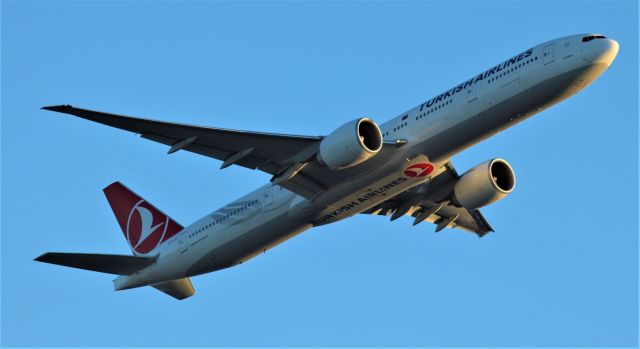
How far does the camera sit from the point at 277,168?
42312 mm

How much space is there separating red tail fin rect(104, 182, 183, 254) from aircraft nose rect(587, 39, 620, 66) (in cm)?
2044

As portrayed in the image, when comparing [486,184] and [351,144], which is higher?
[486,184]

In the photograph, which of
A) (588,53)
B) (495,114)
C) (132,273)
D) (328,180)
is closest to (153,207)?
(132,273)

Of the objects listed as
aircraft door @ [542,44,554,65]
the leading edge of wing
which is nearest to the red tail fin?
the leading edge of wing

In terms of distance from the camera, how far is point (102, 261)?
154ft

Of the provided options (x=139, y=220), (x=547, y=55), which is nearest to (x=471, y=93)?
(x=547, y=55)

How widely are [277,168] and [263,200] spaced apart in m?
3.02

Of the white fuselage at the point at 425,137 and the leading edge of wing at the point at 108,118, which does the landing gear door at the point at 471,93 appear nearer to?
the white fuselage at the point at 425,137

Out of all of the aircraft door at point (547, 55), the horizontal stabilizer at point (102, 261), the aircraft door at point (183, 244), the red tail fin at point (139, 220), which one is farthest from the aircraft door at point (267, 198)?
the aircraft door at point (547, 55)

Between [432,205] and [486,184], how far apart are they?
338 cm

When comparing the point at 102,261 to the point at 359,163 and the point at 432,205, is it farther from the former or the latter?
the point at 432,205

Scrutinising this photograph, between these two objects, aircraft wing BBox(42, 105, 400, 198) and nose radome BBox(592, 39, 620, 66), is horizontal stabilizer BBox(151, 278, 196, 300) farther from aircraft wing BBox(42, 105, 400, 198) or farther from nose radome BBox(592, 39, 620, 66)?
nose radome BBox(592, 39, 620, 66)

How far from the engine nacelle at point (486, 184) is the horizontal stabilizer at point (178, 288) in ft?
42.7

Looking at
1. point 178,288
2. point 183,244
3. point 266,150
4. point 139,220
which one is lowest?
point 178,288
